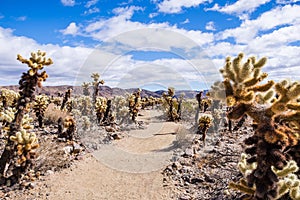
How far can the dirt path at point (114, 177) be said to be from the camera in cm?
790

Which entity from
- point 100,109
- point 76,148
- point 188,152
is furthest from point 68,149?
point 100,109

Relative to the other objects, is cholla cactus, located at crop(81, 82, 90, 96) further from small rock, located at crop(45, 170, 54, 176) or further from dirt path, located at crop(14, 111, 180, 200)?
small rock, located at crop(45, 170, 54, 176)

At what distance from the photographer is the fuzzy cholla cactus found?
218 cm

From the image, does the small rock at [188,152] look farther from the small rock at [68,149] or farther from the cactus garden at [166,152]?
the small rock at [68,149]

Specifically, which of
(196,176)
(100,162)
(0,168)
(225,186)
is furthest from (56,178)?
(225,186)

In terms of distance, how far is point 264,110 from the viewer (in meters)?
2.29

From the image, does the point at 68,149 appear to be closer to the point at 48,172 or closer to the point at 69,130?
the point at 69,130

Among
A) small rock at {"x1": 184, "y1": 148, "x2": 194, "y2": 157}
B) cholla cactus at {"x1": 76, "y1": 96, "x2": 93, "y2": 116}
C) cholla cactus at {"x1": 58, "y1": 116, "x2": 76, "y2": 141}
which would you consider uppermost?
cholla cactus at {"x1": 76, "y1": 96, "x2": 93, "y2": 116}

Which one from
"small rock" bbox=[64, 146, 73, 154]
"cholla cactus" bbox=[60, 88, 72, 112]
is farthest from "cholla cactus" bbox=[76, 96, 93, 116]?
"small rock" bbox=[64, 146, 73, 154]

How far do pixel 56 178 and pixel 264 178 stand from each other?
301 inches

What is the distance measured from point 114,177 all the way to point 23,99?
151 inches

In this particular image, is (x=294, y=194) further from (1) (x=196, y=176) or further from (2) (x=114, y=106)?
(2) (x=114, y=106)

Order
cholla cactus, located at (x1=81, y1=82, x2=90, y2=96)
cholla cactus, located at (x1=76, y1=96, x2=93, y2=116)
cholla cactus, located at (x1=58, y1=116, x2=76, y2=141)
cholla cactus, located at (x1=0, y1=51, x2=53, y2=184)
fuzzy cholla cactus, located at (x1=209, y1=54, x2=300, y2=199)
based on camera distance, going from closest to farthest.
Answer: fuzzy cholla cactus, located at (x1=209, y1=54, x2=300, y2=199)
cholla cactus, located at (x1=0, y1=51, x2=53, y2=184)
cholla cactus, located at (x1=58, y1=116, x2=76, y2=141)
cholla cactus, located at (x1=76, y1=96, x2=93, y2=116)
cholla cactus, located at (x1=81, y1=82, x2=90, y2=96)

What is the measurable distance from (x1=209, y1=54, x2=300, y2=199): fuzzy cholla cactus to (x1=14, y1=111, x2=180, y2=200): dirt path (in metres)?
5.85
